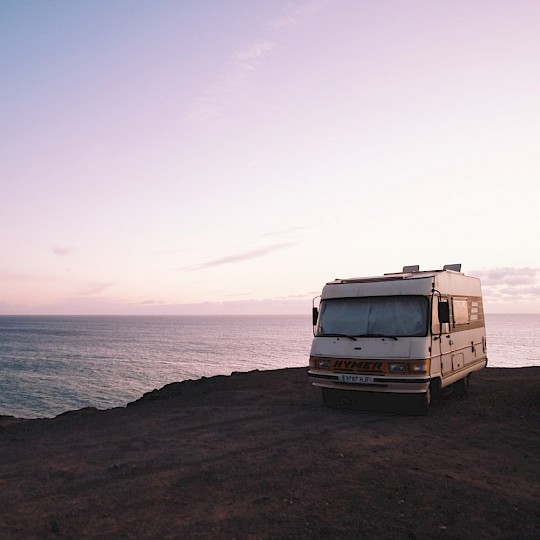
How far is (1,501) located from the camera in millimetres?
6367

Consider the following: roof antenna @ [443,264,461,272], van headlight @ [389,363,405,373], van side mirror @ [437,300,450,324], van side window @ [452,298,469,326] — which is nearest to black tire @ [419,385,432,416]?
van headlight @ [389,363,405,373]

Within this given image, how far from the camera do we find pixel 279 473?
7.18 m

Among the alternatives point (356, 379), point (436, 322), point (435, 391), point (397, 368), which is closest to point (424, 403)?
point (435, 391)

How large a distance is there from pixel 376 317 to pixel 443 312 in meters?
1.74

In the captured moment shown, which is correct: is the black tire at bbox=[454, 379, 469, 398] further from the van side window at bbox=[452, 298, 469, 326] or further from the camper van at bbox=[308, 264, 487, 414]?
the van side window at bbox=[452, 298, 469, 326]

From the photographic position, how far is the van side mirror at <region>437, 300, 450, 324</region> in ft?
37.8

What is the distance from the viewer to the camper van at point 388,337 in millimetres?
10852

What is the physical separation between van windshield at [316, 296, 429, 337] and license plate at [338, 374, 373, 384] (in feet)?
3.44

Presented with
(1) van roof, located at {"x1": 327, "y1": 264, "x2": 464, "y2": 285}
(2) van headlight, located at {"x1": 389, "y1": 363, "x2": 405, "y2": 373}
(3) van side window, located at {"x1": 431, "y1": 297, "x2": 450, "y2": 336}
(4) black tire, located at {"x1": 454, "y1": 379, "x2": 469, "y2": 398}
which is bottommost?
(4) black tire, located at {"x1": 454, "y1": 379, "x2": 469, "y2": 398}

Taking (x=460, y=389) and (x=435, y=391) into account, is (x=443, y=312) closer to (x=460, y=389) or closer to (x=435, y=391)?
(x=435, y=391)

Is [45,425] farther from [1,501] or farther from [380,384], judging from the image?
[380,384]

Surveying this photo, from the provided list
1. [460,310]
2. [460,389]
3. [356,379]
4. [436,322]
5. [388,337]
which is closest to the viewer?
[388,337]

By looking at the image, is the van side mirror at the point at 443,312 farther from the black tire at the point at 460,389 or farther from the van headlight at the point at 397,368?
the black tire at the point at 460,389

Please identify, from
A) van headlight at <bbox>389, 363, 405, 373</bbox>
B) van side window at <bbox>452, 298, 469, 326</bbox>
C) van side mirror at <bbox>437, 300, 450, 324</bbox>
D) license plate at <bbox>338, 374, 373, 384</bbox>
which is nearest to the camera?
van headlight at <bbox>389, 363, 405, 373</bbox>
